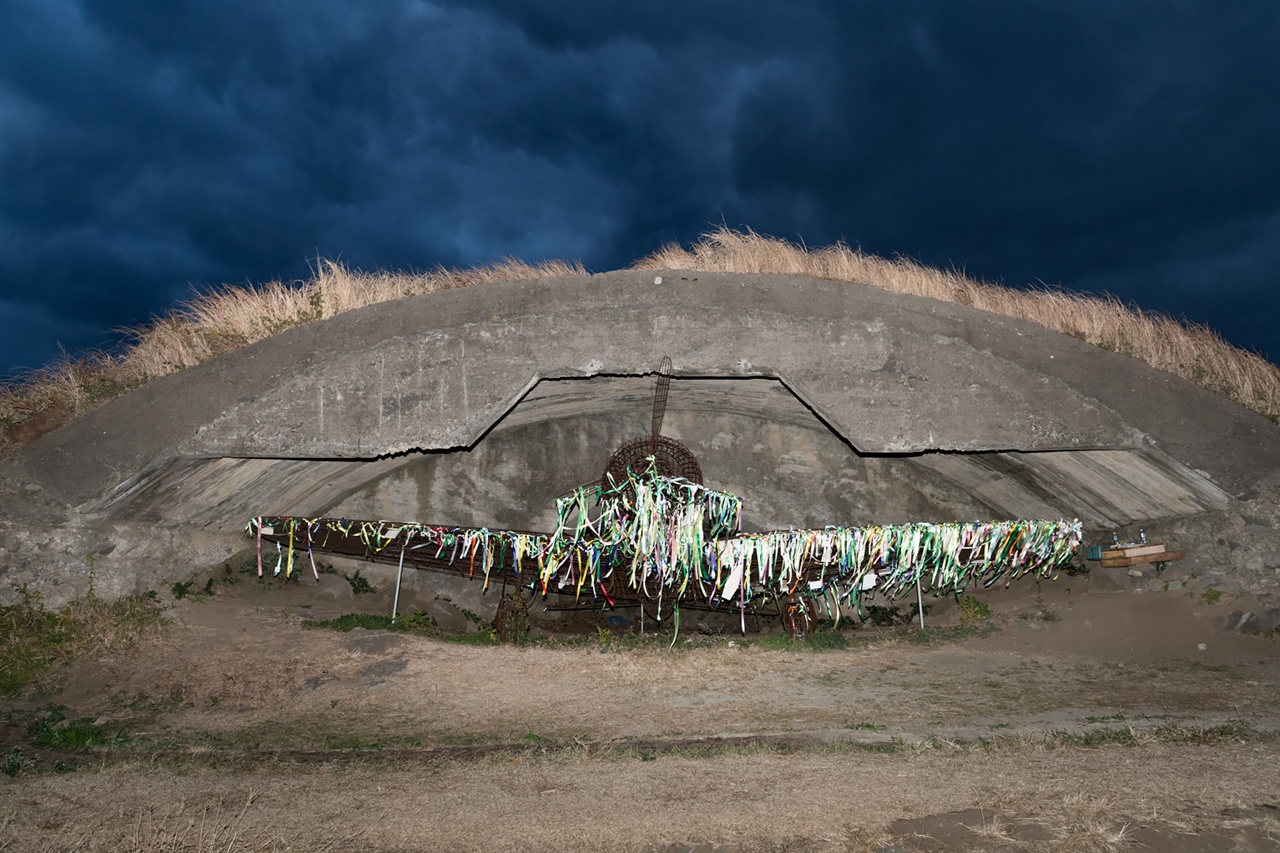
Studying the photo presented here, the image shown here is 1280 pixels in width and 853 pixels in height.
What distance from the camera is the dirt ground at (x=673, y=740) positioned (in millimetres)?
3898

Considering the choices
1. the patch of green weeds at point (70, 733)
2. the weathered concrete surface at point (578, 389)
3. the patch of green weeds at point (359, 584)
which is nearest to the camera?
the patch of green weeds at point (70, 733)

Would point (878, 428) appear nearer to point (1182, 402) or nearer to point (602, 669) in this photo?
point (1182, 402)

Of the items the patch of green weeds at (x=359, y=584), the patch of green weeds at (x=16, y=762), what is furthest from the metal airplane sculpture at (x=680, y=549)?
the patch of green weeds at (x=16, y=762)

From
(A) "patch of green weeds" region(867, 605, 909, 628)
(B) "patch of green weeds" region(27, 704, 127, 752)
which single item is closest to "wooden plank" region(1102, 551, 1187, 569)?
(A) "patch of green weeds" region(867, 605, 909, 628)

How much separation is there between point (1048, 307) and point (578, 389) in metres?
4.89

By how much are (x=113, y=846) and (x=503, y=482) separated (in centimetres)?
609

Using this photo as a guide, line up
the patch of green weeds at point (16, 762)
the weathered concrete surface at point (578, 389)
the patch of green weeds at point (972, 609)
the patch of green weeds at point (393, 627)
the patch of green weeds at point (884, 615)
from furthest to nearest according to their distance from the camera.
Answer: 1. the patch of green weeds at point (884, 615)
2. the patch of green weeds at point (972, 609)
3. the patch of green weeds at point (393, 627)
4. the weathered concrete surface at point (578, 389)
5. the patch of green weeds at point (16, 762)

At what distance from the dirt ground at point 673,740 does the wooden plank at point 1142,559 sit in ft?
1.18

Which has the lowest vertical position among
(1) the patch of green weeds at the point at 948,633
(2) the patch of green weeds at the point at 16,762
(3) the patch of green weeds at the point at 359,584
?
(2) the patch of green weeds at the point at 16,762

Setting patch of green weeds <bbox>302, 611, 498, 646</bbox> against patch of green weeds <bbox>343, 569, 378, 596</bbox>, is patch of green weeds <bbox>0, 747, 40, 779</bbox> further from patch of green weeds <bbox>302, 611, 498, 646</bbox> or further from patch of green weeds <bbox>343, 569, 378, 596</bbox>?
patch of green weeds <bbox>343, 569, 378, 596</bbox>

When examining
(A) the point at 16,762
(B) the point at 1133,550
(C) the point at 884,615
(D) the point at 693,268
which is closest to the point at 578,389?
(D) the point at 693,268

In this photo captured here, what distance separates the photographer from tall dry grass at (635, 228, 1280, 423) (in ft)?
26.9

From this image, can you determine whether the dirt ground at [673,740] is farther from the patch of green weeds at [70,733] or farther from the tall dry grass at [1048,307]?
the tall dry grass at [1048,307]

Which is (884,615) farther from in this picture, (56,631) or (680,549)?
(56,631)
